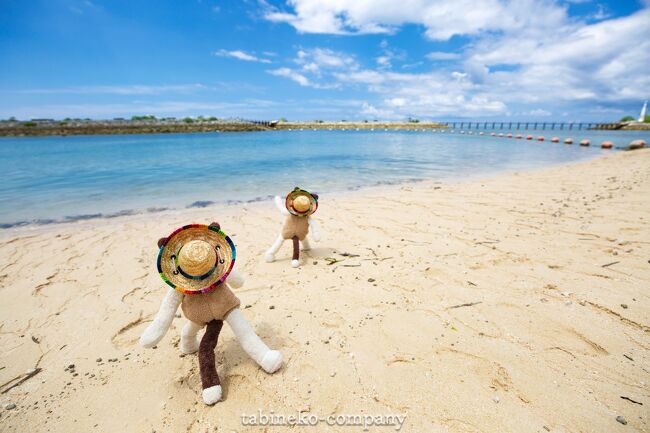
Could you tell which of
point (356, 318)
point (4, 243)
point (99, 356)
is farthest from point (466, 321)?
point (4, 243)

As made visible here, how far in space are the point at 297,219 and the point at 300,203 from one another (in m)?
0.38

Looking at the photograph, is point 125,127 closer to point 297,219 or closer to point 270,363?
point 297,219

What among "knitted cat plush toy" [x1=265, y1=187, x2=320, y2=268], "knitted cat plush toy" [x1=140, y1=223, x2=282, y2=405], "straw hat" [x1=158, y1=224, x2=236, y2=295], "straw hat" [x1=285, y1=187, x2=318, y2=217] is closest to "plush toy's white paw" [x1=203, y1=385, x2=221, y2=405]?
"knitted cat plush toy" [x1=140, y1=223, x2=282, y2=405]

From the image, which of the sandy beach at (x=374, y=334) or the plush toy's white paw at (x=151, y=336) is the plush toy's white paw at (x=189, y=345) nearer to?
the sandy beach at (x=374, y=334)

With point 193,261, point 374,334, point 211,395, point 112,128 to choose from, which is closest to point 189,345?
point 211,395

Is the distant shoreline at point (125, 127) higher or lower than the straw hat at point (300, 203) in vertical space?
higher

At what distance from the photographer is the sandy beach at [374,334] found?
2576 millimetres

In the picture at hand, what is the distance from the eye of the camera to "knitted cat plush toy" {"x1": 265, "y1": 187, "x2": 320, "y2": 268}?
5.29 meters

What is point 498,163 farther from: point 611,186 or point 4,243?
point 4,243

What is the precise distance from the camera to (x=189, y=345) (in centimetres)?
327

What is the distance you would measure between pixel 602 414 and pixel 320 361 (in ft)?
7.87

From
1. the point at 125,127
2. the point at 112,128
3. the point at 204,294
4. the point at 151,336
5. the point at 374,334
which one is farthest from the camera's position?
the point at 125,127

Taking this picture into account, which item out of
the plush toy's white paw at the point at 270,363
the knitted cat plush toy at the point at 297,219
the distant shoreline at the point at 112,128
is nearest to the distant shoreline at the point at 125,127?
the distant shoreline at the point at 112,128

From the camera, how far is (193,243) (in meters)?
2.73
